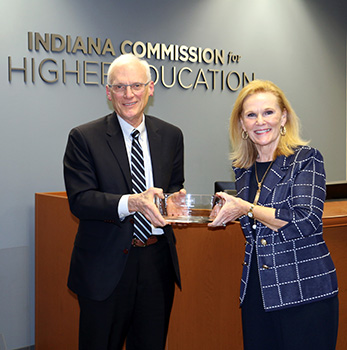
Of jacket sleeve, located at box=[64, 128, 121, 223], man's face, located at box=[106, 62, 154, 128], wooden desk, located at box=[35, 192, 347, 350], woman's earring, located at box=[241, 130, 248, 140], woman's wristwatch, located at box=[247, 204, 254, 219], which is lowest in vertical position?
wooden desk, located at box=[35, 192, 347, 350]

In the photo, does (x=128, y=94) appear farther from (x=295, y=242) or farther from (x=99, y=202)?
(x=295, y=242)

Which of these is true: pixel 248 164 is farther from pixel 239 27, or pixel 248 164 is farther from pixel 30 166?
pixel 239 27

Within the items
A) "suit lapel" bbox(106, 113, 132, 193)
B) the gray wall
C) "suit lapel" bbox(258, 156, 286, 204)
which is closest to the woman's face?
"suit lapel" bbox(258, 156, 286, 204)

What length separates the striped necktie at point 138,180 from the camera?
217 centimetres

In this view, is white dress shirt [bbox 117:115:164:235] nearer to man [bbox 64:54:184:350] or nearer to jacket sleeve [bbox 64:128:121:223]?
man [bbox 64:54:184:350]

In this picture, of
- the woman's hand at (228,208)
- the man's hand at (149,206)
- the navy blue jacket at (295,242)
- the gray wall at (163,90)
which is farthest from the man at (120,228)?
the gray wall at (163,90)

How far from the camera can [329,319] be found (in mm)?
1938

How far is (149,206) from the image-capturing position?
2023 millimetres

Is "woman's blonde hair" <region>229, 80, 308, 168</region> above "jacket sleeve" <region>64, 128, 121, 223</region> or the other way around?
above

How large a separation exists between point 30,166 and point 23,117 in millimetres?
370

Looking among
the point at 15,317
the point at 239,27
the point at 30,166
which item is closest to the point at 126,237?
the point at 30,166

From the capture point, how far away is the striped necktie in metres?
2.17

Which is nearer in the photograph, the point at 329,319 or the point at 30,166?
the point at 329,319

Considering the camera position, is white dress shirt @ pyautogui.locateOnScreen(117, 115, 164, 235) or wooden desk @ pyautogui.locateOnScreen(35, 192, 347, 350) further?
wooden desk @ pyautogui.locateOnScreen(35, 192, 347, 350)
